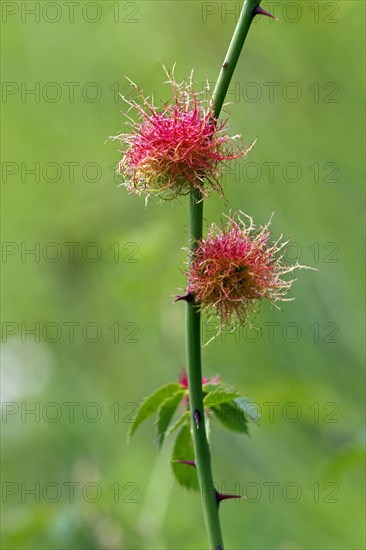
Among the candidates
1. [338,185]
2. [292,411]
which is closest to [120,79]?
[338,185]

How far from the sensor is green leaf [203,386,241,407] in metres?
2.07

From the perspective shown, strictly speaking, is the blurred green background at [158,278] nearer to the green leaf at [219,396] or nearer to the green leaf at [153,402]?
the green leaf at [153,402]

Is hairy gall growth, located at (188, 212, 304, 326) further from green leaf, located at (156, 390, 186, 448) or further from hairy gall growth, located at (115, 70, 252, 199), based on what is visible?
green leaf, located at (156, 390, 186, 448)

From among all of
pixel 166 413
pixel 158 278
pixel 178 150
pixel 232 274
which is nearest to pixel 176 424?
pixel 166 413

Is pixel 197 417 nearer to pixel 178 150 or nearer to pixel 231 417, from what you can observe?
pixel 231 417

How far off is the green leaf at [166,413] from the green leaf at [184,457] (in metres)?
0.04

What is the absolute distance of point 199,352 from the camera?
186cm

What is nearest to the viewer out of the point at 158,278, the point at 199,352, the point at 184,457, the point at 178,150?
the point at 199,352

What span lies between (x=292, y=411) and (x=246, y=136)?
1.68m

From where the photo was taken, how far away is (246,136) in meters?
5.22

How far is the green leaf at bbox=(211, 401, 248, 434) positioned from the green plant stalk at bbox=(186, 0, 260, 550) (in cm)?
34

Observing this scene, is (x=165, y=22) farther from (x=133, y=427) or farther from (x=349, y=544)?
(x=133, y=427)

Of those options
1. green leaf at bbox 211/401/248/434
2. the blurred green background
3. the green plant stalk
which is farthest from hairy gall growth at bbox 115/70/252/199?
the blurred green background

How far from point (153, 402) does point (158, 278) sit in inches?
86.4
